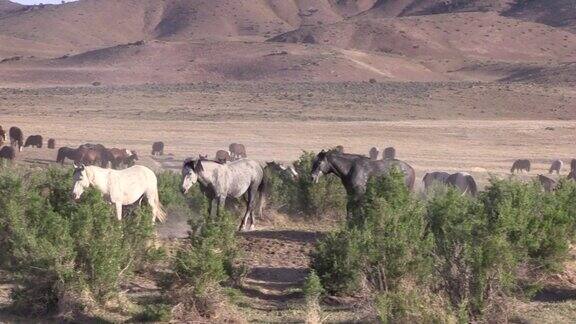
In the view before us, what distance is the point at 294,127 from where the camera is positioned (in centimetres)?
5325

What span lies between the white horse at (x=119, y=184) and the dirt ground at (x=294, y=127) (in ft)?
4.86

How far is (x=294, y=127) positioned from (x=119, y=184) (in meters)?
39.5

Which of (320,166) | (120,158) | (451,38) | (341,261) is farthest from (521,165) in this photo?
(451,38)

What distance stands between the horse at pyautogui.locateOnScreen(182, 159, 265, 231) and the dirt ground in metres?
0.65

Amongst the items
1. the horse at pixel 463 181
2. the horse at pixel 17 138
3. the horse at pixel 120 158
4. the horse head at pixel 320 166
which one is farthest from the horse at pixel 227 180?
the horse at pixel 17 138

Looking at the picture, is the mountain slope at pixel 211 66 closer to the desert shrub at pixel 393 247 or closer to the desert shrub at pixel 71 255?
the desert shrub at pixel 393 247

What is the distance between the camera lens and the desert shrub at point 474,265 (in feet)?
34.2

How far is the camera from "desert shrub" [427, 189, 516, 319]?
10438mm

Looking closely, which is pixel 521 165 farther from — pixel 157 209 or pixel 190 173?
pixel 157 209

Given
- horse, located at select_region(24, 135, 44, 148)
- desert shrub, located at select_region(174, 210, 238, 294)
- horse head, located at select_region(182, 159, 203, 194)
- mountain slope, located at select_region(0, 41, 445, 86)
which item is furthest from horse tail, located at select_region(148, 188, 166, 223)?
mountain slope, located at select_region(0, 41, 445, 86)

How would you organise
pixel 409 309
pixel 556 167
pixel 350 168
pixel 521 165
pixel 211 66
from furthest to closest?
pixel 211 66
pixel 556 167
pixel 521 165
pixel 350 168
pixel 409 309

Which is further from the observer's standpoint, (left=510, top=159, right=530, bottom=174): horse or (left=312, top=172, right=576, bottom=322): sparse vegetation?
(left=510, top=159, right=530, bottom=174): horse

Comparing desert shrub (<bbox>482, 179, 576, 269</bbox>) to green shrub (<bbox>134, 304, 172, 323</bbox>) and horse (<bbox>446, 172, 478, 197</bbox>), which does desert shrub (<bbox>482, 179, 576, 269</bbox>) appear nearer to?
green shrub (<bbox>134, 304, 172, 323</bbox>)

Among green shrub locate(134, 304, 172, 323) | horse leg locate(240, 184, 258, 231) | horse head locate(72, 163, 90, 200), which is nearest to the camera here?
green shrub locate(134, 304, 172, 323)
